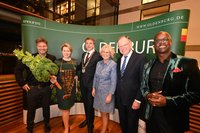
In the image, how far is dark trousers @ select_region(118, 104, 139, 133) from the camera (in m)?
1.98

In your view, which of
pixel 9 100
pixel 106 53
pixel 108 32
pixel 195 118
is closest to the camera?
pixel 106 53

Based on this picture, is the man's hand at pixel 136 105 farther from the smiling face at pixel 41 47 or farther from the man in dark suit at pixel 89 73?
the smiling face at pixel 41 47

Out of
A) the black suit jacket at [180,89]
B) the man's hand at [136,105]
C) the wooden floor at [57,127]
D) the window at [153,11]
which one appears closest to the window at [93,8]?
the window at [153,11]

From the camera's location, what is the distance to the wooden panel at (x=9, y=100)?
2.98 m

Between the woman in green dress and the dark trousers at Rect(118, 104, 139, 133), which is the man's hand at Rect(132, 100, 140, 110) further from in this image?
the woman in green dress

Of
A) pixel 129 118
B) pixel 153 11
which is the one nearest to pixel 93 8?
pixel 153 11

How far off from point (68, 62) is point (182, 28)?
1.80 metres

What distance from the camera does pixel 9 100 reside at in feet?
10.2

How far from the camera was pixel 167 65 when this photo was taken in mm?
1462

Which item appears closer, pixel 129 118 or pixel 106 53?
pixel 129 118

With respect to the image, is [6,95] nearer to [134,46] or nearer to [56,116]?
[56,116]

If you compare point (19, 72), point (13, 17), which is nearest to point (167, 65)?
point (19, 72)

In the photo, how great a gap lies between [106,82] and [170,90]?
106 cm

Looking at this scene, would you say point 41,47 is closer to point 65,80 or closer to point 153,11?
point 65,80
